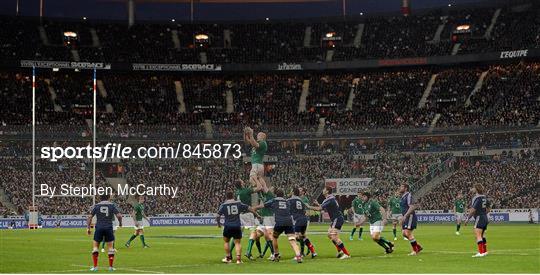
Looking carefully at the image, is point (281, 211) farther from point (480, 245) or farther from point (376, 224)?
point (480, 245)

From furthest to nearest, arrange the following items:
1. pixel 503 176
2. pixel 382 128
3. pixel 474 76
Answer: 1. pixel 474 76
2. pixel 382 128
3. pixel 503 176

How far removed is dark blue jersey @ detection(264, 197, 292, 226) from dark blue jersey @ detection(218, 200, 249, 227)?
3.62ft

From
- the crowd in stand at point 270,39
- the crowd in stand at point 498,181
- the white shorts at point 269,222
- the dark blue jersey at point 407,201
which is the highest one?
the crowd in stand at point 270,39

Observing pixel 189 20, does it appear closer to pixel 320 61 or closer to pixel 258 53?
pixel 258 53

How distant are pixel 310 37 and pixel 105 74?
74.1 ft

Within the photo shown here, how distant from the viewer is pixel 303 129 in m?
79.4

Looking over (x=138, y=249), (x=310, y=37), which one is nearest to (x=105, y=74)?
(x=310, y=37)

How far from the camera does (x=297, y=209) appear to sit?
92.0 feet

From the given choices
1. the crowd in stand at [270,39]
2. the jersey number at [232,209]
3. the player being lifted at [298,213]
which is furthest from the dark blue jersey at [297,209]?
the crowd in stand at [270,39]

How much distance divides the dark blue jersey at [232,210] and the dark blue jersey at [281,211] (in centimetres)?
110

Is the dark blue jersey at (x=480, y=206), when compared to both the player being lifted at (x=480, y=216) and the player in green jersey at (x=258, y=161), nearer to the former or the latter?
the player being lifted at (x=480, y=216)

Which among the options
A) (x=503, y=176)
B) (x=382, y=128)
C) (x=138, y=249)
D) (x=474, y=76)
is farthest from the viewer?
(x=474, y=76)

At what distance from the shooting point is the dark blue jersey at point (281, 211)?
2716 centimetres

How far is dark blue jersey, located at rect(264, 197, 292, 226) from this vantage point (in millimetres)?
27156
